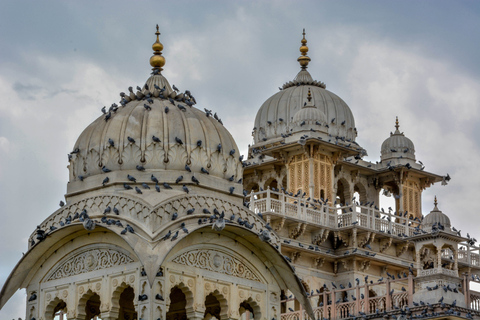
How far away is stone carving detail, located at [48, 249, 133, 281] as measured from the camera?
71.5 feet

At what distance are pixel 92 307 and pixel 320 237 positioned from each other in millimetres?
20307

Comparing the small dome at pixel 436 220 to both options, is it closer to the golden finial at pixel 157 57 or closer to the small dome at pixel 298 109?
the golden finial at pixel 157 57

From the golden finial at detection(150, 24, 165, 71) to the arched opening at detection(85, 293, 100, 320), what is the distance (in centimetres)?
546

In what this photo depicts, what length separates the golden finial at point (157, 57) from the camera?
25344mm

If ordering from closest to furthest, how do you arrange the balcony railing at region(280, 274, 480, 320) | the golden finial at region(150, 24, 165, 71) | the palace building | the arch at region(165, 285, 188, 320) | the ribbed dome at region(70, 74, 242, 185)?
the palace building, the ribbed dome at region(70, 74, 242, 185), the arch at region(165, 285, 188, 320), the golden finial at region(150, 24, 165, 71), the balcony railing at region(280, 274, 480, 320)

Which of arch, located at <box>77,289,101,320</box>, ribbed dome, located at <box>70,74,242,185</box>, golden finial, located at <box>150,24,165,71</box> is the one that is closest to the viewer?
arch, located at <box>77,289,101,320</box>

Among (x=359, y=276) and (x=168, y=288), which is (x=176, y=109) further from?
(x=359, y=276)

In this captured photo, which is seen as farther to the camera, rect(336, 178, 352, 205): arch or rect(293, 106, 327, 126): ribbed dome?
rect(336, 178, 352, 205): arch

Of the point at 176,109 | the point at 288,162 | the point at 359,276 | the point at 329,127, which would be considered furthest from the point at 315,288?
the point at 176,109

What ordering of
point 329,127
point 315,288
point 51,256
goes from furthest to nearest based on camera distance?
1. point 329,127
2. point 315,288
3. point 51,256

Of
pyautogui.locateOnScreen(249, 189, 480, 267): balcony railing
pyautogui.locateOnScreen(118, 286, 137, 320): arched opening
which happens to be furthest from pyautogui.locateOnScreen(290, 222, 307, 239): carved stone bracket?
pyautogui.locateOnScreen(118, 286, 137, 320): arched opening

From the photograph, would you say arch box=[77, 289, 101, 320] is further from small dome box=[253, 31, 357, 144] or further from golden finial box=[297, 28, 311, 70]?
golden finial box=[297, 28, 311, 70]

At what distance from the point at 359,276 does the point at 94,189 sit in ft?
74.9

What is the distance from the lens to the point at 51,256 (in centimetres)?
2262
